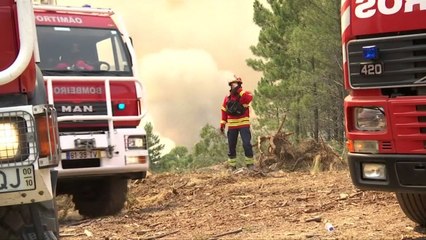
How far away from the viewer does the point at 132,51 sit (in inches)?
332

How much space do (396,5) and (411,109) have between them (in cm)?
77

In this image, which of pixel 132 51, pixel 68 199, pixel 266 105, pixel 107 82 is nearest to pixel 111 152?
pixel 107 82

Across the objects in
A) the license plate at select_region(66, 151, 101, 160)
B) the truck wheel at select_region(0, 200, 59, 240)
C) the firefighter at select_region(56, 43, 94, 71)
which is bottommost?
the truck wheel at select_region(0, 200, 59, 240)

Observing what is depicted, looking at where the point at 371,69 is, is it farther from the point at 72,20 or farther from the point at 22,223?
the point at 72,20

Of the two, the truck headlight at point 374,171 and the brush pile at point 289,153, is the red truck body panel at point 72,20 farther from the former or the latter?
the brush pile at point 289,153

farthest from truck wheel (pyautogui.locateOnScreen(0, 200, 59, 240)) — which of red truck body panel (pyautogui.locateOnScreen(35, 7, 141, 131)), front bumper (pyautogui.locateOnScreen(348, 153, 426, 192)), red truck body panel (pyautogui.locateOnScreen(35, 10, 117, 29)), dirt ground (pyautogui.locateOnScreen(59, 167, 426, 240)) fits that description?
red truck body panel (pyautogui.locateOnScreen(35, 10, 117, 29))

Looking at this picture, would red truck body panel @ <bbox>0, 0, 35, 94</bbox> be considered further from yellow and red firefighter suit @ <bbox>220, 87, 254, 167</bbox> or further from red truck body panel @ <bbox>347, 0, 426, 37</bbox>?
yellow and red firefighter suit @ <bbox>220, 87, 254, 167</bbox>

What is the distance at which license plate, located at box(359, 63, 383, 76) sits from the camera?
457 cm

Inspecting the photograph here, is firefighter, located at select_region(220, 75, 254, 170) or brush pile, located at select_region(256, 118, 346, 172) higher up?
firefighter, located at select_region(220, 75, 254, 170)

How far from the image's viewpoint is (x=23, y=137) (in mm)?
3463

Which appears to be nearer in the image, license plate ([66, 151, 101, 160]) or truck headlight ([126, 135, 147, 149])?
license plate ([66, 151, 101, 160])

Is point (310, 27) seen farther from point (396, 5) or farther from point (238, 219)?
point (396, 5)

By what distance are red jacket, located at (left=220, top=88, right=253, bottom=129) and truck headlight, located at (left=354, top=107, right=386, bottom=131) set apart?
756 cm

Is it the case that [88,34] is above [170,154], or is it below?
above
